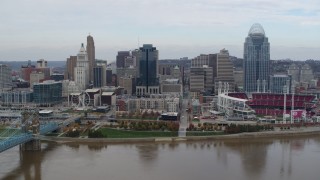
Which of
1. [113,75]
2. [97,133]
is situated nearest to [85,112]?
[97,133]

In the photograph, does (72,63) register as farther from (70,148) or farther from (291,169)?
(291,169)

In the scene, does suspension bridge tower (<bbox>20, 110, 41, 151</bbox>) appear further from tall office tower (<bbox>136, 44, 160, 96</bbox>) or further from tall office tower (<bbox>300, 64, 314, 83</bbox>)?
tall office tower (<bbox>300, 64, 314, 83</bbox>)

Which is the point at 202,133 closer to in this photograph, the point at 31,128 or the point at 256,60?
the point at 31,128

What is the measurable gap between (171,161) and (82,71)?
14.4 metres

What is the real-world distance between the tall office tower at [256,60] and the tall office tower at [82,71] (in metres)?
7.92

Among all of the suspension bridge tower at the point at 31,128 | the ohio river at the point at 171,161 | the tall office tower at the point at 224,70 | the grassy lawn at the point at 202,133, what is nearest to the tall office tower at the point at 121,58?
the tall office tower at the point at 224,70

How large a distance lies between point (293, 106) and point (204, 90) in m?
7.13

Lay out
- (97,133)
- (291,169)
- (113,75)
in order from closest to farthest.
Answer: (291,169)
(97,133)
(113,75)

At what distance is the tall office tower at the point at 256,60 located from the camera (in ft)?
72.8

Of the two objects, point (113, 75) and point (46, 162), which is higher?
point (113, 75)

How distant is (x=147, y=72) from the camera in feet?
69.6

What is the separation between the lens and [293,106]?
14266mm

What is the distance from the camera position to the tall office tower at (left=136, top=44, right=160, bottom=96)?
67.2 feet

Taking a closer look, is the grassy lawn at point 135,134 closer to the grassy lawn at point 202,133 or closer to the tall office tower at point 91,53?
the grassy lawn at point 202,133
